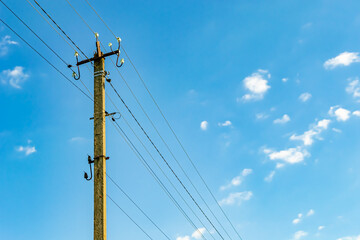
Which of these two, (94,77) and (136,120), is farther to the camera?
(136,120)

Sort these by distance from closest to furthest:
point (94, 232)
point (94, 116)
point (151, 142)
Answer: point (94, 232) < point (94, 116) < point (151, 142)

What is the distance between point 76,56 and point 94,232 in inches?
216

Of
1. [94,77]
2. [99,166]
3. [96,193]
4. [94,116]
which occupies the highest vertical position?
[94,77]

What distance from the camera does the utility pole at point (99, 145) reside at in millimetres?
9266

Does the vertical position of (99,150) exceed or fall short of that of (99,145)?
it falls short

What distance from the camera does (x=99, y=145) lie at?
10180 mm

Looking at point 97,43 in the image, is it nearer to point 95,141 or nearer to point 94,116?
point 94,116

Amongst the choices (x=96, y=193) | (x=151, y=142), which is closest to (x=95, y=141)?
(x=96, y=193)

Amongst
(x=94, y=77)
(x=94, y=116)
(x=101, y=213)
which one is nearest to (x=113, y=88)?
(x=94, y=77)

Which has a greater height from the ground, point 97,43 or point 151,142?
point 97,43

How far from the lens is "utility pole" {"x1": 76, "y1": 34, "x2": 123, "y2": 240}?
9.27 meters

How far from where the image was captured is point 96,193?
951 centimetres

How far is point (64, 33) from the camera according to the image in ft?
37.2

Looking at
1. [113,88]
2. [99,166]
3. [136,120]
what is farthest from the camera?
[136,120]
